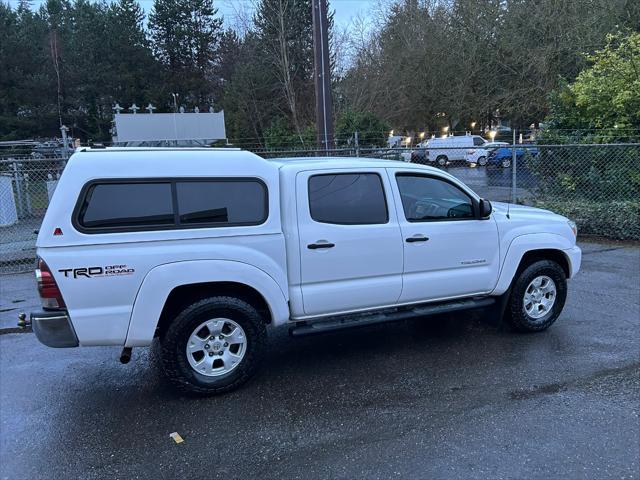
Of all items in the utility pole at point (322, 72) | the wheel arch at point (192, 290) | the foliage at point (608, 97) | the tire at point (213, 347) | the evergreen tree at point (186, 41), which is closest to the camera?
the wheel arch at point (192, 290)

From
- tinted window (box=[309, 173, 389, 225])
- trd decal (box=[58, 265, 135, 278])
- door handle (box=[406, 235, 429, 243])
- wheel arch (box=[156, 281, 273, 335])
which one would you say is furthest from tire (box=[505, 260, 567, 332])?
trd decal (box=[58, 265, 135, 278])

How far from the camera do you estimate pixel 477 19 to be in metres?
26.4

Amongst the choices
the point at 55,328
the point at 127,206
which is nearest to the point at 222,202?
the point at 127,206

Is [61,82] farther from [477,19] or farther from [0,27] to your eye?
[477,19]

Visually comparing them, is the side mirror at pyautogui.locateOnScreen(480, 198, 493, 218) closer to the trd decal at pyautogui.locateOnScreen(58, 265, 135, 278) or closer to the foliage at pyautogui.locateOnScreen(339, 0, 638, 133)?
the trd decal at pyautogui.locateOnScreen(58, 265, 135, 278)

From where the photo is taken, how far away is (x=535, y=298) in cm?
517

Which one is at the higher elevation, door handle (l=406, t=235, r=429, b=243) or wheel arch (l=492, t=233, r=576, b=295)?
door handle (l=406, t=235, r=429, b=243)

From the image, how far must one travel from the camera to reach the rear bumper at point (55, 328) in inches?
138

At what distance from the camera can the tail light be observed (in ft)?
11.3

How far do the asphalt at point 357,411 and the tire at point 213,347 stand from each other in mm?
148

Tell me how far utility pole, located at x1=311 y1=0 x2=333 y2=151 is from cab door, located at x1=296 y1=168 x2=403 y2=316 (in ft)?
23.0

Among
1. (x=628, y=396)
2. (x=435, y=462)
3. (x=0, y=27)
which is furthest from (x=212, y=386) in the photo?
(x=0, y=27)

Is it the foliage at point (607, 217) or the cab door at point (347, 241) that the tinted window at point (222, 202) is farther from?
the foliage at point (607, 217)

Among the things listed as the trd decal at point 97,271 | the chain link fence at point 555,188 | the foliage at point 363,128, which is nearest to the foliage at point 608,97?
the chain link fence at point 555,188
